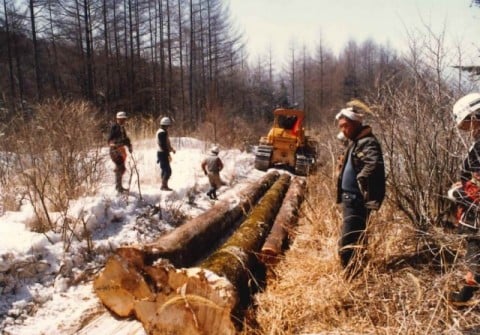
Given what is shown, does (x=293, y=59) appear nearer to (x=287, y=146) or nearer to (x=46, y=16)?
(x=46, y=16)

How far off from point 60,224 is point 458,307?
16.6 ft

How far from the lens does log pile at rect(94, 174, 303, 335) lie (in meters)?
3.12

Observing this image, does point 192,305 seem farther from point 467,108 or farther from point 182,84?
point 182,84

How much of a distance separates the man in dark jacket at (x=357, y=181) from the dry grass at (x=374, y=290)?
285 mm

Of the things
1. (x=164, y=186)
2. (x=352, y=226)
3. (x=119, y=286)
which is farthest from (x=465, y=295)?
(x=164, y=186)

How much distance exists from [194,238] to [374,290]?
2626mm

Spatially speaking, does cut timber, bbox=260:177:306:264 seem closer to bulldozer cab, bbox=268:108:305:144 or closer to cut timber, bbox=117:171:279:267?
cut timber, bbox=117:171:279:267

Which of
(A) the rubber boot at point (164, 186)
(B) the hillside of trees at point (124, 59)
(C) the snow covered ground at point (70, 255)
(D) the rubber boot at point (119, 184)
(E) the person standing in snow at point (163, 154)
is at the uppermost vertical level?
→ (B) the hillside of trees at point (124, 59)

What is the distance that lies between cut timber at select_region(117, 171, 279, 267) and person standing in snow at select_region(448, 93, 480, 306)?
2.80 metres

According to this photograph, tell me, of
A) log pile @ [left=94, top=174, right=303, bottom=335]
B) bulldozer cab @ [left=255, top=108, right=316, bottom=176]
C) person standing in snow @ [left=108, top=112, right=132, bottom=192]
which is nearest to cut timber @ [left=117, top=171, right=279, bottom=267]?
log pile @ [left=94, top=174, right=303, bottom=335]

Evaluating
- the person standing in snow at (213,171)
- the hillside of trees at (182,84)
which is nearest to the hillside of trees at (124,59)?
the hillside of trees at (182,84)

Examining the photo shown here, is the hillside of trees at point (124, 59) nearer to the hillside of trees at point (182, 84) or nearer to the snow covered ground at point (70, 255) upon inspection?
the hillside of trees at point (182, 84)

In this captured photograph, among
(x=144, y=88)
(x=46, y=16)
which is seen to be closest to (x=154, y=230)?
(x=144, y=88)

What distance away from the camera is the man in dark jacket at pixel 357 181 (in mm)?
3855
